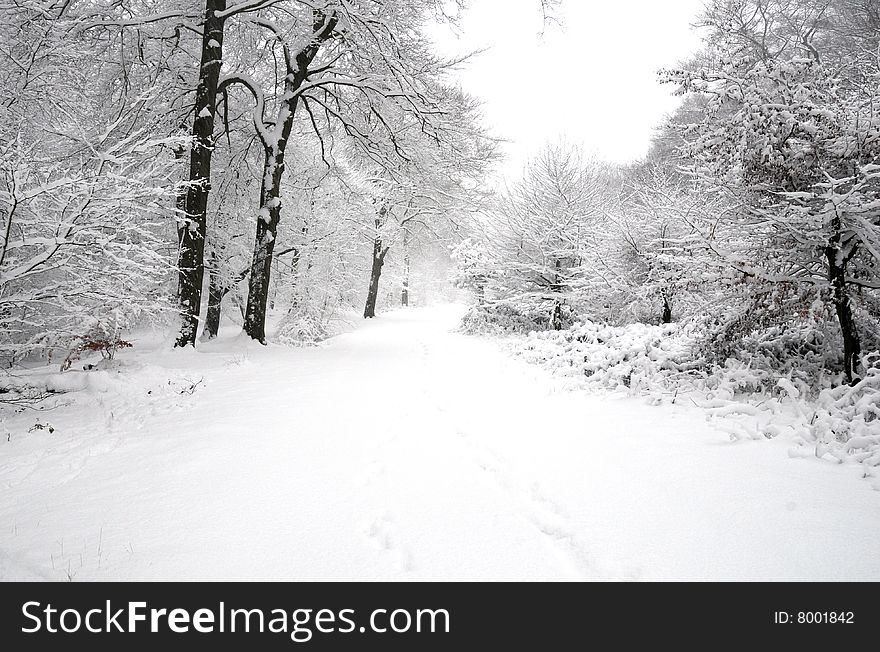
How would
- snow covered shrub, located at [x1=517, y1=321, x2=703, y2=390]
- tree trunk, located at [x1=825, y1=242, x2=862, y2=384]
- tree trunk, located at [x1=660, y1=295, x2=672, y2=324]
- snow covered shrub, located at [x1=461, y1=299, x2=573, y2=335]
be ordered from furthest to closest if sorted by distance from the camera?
snow covered shrub, located at [x1=461, y1=299, x2=573, y2=335] < tree trunk, located at [x1=660, y1=295, x2=672, y2=324] < snow covered shrub, located at [x1=517, y1=321, x2=703, y2=390] < tree trunk, located at [x1=825, y1=242, x2=862, y2=384]

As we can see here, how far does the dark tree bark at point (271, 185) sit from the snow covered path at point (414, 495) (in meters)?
4.20

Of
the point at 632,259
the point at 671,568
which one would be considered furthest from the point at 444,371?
the point at 632,259

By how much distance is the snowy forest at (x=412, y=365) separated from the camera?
2.34 meters

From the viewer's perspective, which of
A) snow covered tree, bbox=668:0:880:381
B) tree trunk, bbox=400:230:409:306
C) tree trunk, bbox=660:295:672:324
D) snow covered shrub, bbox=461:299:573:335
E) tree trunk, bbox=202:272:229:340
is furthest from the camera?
tree trunk, bbox=400:230:409:306

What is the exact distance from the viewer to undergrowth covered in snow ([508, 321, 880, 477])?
3459 millimetres

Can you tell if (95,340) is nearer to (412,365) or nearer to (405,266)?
(412,365)

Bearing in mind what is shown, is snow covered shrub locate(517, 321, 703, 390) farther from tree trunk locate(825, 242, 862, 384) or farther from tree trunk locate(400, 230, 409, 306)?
tree trunk locate(400, 230, 409, 306)

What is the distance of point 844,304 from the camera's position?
14.2 feet

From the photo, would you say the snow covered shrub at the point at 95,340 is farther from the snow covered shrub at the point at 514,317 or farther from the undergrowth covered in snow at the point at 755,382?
the snow covered shrub at the point at 514,317

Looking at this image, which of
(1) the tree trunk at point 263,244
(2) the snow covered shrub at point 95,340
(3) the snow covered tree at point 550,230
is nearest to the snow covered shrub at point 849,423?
(2) the snow covered shrub at point 95,340

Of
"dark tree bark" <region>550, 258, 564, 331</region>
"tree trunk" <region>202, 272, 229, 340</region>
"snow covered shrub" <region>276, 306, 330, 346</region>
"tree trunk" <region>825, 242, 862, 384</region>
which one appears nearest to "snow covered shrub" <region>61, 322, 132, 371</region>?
"tree trunk" <region>202, 272, 229, 340</region>

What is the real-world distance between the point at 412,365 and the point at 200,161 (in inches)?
213

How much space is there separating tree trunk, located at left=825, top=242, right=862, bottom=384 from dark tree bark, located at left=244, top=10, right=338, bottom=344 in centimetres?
892
